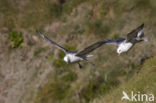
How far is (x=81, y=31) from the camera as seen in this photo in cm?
1350

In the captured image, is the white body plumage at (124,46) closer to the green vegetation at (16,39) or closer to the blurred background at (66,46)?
the blurred background at (66,46)

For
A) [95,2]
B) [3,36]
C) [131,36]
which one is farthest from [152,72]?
[3,36]

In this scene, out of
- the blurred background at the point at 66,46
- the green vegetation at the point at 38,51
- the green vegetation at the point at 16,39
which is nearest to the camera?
the blurred background at the point at 66,46

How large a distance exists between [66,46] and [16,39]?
2.69 m

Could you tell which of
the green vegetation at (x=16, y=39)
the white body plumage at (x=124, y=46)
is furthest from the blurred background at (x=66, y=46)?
the white body plumage at (x=124, y=46)

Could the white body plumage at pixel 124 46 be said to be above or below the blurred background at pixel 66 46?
below

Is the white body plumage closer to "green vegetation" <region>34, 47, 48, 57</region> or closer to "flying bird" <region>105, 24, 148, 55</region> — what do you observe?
"flying bird" <region>105, 24, 148, 55</region>

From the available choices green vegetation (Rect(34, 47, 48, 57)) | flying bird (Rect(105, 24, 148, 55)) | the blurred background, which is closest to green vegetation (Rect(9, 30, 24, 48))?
the blurred background

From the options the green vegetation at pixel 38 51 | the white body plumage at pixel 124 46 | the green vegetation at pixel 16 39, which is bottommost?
the white body plumage at pixel 124 46

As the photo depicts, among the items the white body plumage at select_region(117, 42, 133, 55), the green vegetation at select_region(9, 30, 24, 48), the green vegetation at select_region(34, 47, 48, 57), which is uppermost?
the green vegetation at select_region(9, 30, 24, 48)

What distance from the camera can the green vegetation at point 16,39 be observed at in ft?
46.9

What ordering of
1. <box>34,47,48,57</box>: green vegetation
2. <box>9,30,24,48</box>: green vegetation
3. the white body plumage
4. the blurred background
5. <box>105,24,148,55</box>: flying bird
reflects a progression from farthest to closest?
1. <box>9,30,24,48</box>: green vegetation
2. <box>34,47,48,57</box>: green vegetation
3. the blurred background
4. the white body plumage
5. <box>105,24,148,55</box>: flying bird

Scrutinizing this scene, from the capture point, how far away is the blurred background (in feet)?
36.1

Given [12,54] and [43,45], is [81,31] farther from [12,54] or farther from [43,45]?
[12,54]
